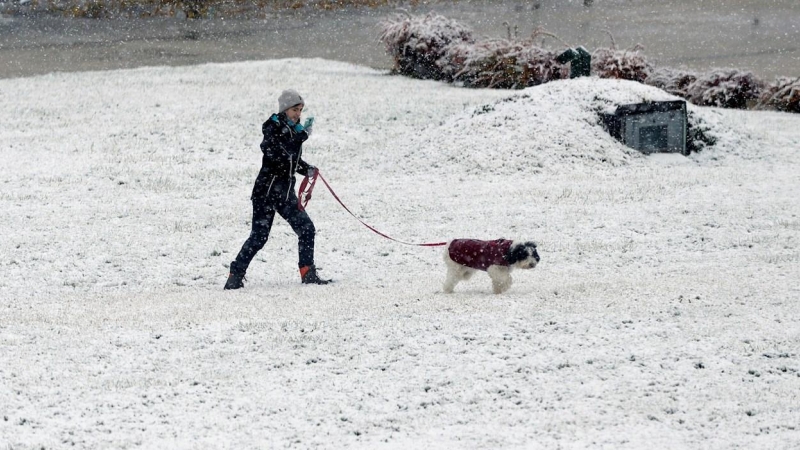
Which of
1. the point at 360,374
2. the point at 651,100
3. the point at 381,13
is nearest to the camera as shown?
the point at 360,374

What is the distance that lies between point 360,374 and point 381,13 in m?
28.4

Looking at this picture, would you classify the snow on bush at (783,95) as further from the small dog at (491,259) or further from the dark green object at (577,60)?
the small dog at (491,259)

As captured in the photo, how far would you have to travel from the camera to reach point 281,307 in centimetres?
860

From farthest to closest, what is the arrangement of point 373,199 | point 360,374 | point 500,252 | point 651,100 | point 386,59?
point 386,59
point 651,100
point 373,199
point 500,252
point 360,374

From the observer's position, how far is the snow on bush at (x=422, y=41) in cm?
2477

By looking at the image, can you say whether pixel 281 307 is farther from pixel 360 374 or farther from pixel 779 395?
pixel 779 395

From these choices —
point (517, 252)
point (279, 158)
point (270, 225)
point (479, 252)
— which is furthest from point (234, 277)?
point (517, 252)

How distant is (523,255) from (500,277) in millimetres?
458

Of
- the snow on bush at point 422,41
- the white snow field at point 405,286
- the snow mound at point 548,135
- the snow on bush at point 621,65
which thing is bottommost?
the white snow field at point 405,286

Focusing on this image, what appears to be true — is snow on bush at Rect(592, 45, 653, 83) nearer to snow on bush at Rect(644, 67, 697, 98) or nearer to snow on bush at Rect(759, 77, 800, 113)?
snow on bush at Rect(644, 67, 697, 98)

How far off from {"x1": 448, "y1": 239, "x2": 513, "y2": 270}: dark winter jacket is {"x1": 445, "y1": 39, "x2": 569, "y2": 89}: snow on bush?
13.7 m

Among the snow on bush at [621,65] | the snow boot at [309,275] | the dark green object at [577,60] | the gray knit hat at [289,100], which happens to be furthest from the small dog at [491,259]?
the snow on bush at [621,65]

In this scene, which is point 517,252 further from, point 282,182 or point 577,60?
point 577,60

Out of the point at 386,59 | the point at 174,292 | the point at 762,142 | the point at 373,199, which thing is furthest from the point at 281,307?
the point at 386,59
